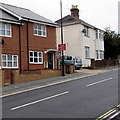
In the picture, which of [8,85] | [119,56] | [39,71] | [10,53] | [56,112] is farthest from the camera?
[119,56]

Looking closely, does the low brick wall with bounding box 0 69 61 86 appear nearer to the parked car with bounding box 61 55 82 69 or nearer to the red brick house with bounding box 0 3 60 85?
the red brick house with bounding box 0 3 60 85

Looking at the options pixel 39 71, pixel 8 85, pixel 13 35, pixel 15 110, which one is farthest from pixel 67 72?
pixel 15 110

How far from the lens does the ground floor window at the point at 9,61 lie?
21.5 m

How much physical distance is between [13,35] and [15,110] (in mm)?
14309

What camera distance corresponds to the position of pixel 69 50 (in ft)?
118

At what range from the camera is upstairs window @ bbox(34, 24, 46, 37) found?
82.5 feet

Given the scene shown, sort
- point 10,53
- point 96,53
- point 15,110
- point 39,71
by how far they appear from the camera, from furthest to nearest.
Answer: point 96,53
point 10,53
point 39,71
point 15,110

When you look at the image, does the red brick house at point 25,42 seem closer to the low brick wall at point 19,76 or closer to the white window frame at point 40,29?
the white window frame at point 40,29

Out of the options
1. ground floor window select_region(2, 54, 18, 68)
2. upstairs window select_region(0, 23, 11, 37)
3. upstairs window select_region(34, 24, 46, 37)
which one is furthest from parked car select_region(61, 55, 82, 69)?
upstairs window select_region(0, 23, 11, 37)

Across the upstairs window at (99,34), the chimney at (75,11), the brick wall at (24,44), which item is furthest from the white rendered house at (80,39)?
the brick wall at (24,44)

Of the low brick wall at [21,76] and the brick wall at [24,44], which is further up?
the brick wall at [24,44]

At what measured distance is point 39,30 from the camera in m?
25.5

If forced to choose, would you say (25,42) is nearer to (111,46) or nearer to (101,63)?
(101,63)

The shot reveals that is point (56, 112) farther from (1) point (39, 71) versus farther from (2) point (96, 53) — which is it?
→ (2) point (96, 53)
